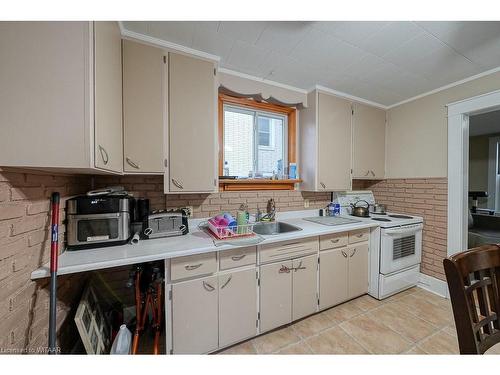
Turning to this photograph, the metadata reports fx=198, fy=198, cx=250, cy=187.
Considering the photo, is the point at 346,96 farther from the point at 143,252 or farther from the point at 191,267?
the point at 143,252

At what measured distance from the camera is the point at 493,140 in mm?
3898

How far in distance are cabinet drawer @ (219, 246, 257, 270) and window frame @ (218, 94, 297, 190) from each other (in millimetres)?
863

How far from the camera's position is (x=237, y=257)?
4.77 ft

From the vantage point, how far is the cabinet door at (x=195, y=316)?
1.29 m

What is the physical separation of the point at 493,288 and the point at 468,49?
6.06ft

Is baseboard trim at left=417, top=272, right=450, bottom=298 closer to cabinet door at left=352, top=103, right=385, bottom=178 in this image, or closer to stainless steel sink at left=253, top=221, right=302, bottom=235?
cabinet door at left=352, top=103, right=385, bottom=178

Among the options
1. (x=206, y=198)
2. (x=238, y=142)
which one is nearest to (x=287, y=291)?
(x=206, y=198)

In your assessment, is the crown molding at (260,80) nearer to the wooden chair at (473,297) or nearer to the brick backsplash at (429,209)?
the brick backsplash at (429,209)

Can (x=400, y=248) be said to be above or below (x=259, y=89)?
below

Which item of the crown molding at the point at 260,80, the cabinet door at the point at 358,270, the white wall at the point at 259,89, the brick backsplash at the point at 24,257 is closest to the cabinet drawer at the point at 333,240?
the cabinet door at the point at 358,270

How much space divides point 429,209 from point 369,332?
1.61 metres

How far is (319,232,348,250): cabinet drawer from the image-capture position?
1.83 m

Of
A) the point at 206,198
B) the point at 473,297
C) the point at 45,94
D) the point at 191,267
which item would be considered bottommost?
the point at 191,267

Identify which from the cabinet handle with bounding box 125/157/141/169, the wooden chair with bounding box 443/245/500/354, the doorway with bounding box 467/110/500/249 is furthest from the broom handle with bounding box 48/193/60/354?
the doorway with bounding box 467/110/500/249
